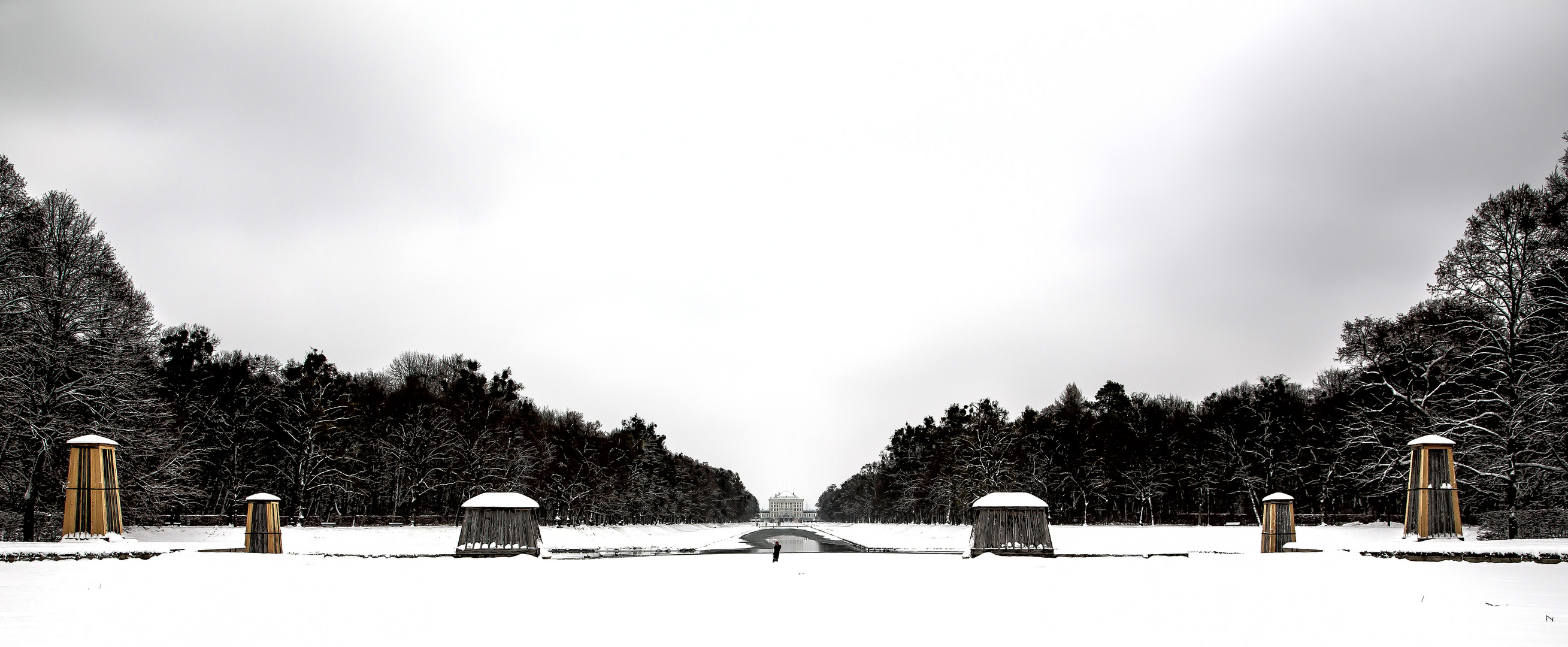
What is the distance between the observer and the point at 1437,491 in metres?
25.6

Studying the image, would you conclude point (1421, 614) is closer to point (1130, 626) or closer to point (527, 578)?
point (1130, 626)

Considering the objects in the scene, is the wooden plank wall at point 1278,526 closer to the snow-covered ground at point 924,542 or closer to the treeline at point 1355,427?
the snow-covered ground at point 924,542

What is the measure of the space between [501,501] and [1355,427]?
1718 inches

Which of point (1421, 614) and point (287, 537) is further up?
point (1421, 614)

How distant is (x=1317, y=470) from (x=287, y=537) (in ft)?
203

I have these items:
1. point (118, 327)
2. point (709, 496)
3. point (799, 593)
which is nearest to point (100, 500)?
point (118, 327)

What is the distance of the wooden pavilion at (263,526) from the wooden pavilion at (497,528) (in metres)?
6.97

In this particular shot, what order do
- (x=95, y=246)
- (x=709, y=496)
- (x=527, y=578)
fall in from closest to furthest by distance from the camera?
(x=527, y=578) → (x=95, y=246) → (x=709, y=496)

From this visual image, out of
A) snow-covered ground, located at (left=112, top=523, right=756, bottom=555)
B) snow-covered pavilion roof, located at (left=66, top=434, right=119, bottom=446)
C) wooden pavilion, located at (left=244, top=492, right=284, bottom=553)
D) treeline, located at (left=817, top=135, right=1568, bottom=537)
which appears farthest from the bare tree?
treeline, located at (left=817, top=135, right=1568, bottom=537)

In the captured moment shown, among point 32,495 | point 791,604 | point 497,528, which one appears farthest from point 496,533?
point 791,604

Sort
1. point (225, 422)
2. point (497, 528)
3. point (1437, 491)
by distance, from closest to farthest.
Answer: point (1437, 491) → point (497, 528) → point (225, 422)

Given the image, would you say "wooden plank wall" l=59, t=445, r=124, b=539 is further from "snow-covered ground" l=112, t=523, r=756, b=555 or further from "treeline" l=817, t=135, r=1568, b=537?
"treeline" l=817, t=135, r=1568, b=537

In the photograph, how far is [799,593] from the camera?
1612cm

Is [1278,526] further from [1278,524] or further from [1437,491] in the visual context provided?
[1437,491]
